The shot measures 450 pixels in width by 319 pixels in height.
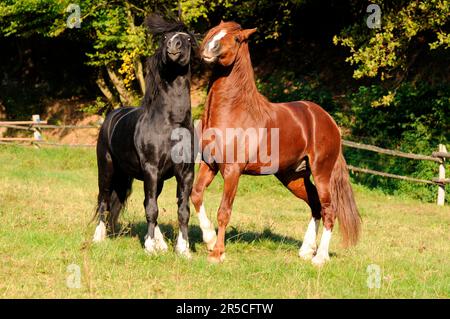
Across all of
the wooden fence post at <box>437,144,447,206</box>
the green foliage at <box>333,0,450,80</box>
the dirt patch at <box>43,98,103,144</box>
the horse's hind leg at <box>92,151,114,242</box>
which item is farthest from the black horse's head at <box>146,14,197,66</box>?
the dirt patch at <box>43,98,103,144</box>

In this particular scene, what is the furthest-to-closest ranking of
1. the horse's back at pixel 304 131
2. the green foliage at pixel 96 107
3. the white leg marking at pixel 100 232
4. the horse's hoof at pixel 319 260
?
the green foliage at pixel 96 107 → the white leg marking at pixel 100 232 → the horse's back at pixel 304 131 → the horse's hoof at pixel 319 260

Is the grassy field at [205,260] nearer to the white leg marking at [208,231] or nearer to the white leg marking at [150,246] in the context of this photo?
the white leg marking at [150,246]

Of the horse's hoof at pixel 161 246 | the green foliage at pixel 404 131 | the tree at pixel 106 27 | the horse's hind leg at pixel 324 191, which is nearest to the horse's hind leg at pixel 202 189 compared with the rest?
the horse's hoof at pixel 161 246

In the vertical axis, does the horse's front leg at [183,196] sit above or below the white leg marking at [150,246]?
above

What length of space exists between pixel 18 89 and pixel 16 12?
7.87 metres

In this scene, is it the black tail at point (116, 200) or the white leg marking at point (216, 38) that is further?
the black tail at point (116, 200)

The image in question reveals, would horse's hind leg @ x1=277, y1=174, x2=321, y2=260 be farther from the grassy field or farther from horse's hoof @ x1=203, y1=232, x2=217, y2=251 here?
horse's hoof @ x1=203, y1=232, x2=217, y2=251

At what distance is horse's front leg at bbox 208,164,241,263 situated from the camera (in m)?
A: 7.19

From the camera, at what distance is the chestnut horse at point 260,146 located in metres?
7.24

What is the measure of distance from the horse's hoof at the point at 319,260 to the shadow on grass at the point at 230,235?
3.63 ft

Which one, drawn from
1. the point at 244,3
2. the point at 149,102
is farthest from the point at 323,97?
the point at 149,102

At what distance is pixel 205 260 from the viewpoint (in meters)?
7.31

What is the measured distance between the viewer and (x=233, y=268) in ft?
23.2
